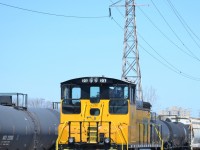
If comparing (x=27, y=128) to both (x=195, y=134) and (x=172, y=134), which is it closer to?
(x=172, y=134)

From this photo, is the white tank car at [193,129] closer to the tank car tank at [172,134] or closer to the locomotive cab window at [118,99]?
the tank car tank at [172,134]

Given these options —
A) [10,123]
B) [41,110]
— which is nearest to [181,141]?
[41,110]

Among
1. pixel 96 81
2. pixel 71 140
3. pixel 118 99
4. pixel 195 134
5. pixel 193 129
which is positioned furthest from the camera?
pixel 195 134

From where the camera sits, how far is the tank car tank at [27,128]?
21469 millimetres

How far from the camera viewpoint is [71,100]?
21.5 m

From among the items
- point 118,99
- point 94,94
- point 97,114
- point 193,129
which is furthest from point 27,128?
point 193,129

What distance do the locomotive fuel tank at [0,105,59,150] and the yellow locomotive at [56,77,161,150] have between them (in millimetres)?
2193

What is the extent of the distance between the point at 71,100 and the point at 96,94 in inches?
42.4

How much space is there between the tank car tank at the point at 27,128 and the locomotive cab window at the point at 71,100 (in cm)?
245

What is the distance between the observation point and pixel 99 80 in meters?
21.1

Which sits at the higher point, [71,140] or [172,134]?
[71,140]

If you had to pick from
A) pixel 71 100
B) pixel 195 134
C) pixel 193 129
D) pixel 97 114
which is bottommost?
pixel 195 134

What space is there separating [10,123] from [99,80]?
4.24 metres

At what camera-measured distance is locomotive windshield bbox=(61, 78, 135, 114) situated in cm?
2101
